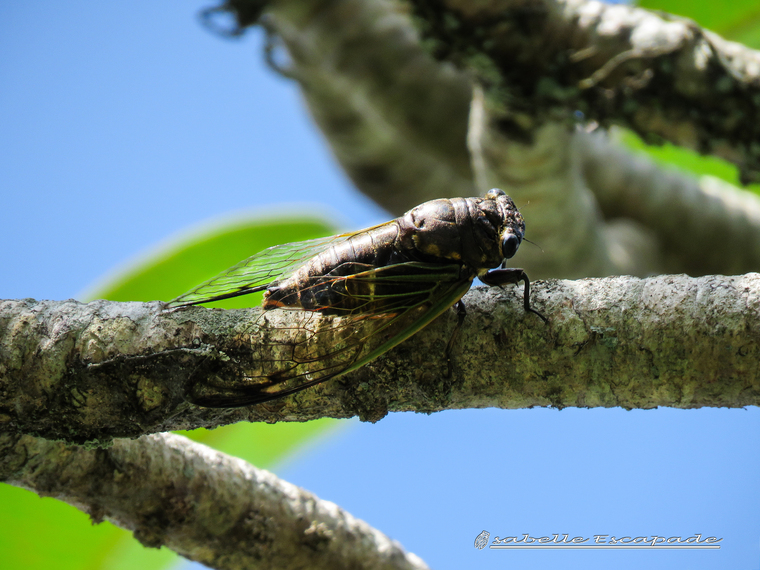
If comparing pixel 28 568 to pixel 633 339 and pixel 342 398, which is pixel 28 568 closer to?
pixel 342 398

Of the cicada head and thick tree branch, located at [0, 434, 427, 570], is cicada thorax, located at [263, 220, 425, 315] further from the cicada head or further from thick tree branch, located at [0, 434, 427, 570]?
thick tree branch, located at [0, 434, 427, 570]

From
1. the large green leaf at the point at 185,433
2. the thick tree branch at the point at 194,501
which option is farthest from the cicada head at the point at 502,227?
the large green leaf at the point at 185,433

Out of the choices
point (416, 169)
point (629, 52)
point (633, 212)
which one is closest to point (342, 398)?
point (629, 52)

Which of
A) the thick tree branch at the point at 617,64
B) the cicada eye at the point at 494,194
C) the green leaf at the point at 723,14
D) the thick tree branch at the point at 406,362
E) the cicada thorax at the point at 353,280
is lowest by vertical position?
the thick tree branch at the point at 406,362

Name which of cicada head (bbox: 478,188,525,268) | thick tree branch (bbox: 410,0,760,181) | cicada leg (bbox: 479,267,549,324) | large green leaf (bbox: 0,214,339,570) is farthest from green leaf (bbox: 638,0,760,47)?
cicada leg (bbox: 479,267,549,324)

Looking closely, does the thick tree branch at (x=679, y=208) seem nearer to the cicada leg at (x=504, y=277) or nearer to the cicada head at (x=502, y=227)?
the cicada head at (x=502, y=227)
